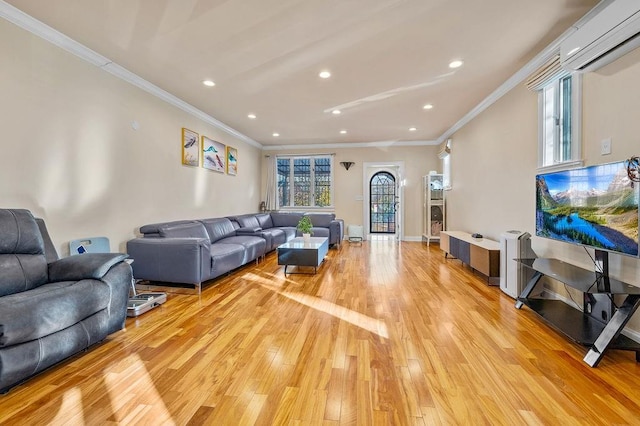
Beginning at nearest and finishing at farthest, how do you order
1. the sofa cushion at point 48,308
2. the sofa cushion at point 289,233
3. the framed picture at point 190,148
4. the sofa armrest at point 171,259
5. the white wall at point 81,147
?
1. the sofa cushion at point 48,308
2. the white wall at point 81,147
3. the sofa armrest at point 171,259
4. the framed picture at point 190,148
5. the sofa cushion at point 289,233

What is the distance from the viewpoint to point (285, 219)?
24.1 feet

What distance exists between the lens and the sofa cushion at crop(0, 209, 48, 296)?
1.95m

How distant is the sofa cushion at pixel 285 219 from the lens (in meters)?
7.26

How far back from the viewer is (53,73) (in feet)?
8.92

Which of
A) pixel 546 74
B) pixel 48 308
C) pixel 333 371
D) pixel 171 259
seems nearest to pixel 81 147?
pixel 171 259

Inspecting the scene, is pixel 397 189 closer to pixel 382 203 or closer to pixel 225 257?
pixel 382 203

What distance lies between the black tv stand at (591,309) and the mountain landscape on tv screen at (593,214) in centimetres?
22

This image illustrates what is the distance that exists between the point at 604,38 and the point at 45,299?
4217mm

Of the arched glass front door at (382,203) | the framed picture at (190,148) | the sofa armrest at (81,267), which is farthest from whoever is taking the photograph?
the arched glass front door at (382,203)

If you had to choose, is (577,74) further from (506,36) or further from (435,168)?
(435,168)

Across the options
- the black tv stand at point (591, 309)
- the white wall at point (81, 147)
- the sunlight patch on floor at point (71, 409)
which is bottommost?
the sunlight patch on floor at point (71, 409)

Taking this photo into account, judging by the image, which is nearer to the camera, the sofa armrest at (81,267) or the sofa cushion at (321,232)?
the sofa armrest at (81,267)

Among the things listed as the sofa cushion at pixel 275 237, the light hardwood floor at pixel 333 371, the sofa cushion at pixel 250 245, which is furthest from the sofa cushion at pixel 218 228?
the light hardwood floor at pixel 333 371

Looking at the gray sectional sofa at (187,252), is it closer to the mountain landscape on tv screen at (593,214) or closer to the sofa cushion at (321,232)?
the sofa cushion at (321,232)
